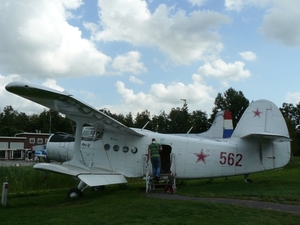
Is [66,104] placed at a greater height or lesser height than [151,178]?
greater

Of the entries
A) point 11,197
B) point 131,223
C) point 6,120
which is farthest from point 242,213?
point 6,120

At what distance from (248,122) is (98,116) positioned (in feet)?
21.2

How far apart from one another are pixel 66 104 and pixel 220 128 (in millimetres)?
12314

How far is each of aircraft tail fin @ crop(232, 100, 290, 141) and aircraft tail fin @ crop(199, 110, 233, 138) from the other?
603 centimetres

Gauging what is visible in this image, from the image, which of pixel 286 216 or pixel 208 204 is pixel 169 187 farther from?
pixel 286 216

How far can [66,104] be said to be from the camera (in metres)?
11.2

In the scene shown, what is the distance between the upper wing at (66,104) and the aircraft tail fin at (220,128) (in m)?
8.55

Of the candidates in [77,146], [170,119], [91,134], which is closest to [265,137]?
[91,134]

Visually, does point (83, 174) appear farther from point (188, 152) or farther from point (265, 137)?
point (265, 137)

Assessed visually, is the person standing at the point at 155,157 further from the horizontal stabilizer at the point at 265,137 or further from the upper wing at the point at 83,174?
the horizontal stabilizer at the point at 265,137

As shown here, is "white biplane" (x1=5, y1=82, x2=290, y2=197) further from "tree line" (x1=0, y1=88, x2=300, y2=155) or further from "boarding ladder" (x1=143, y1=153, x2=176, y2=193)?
"tree line" (x1=0, y1=88, x2=300, y2=155)

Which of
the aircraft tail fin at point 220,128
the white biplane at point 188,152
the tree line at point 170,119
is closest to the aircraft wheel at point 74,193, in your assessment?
the white biplane at point 188,152

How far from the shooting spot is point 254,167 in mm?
13898

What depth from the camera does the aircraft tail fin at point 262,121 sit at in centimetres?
1427
